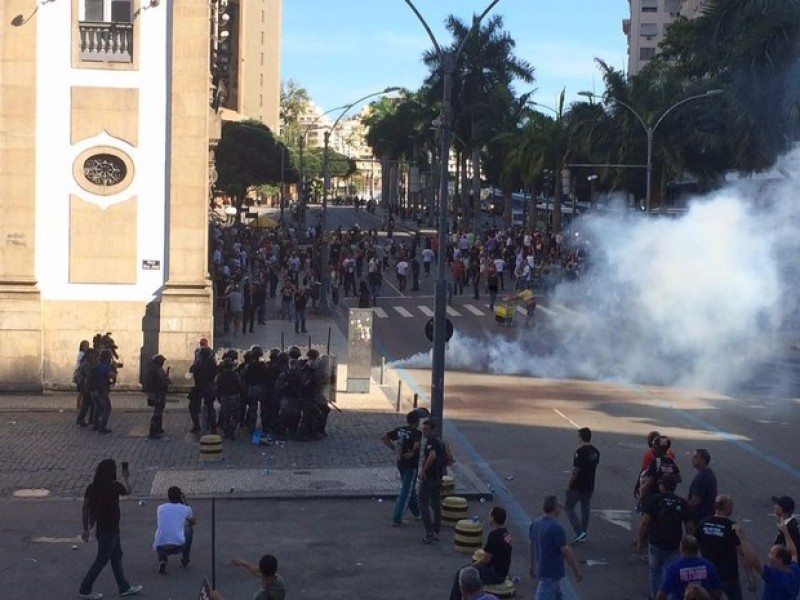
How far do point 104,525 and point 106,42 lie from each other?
13.8m

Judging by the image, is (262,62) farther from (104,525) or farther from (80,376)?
(104,525)

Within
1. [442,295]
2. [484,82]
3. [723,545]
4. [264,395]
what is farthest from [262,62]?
[723,545]

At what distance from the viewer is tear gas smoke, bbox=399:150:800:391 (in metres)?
26.7

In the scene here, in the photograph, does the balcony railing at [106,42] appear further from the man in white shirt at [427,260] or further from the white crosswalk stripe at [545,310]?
the man in white shirt at [427,260]

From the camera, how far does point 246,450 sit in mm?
18875

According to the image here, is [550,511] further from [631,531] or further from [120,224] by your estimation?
[120,224]

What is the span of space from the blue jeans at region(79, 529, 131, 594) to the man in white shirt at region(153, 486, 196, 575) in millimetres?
572

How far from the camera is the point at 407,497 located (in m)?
14.2

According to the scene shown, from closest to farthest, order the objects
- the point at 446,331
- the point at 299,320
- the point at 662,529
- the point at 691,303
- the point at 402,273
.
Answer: the point at 662,529
the point at 446,331
the point at 691,303
the point at 299,320
the point at 402,273

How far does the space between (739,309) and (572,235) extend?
2316cm

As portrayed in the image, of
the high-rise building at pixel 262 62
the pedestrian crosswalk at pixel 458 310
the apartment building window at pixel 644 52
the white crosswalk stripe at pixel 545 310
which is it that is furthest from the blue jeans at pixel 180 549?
the apartment building window at pixel 644 52

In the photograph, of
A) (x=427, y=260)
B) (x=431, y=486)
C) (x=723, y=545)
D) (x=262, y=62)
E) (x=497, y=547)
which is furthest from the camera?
(x=262, y=62)

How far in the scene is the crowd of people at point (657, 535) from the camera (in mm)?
9062

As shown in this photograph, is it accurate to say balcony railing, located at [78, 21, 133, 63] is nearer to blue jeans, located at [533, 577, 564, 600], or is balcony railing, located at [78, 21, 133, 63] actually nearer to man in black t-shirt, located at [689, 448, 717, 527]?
man in black t-shirt, located at [689, 448, 717, 527]
